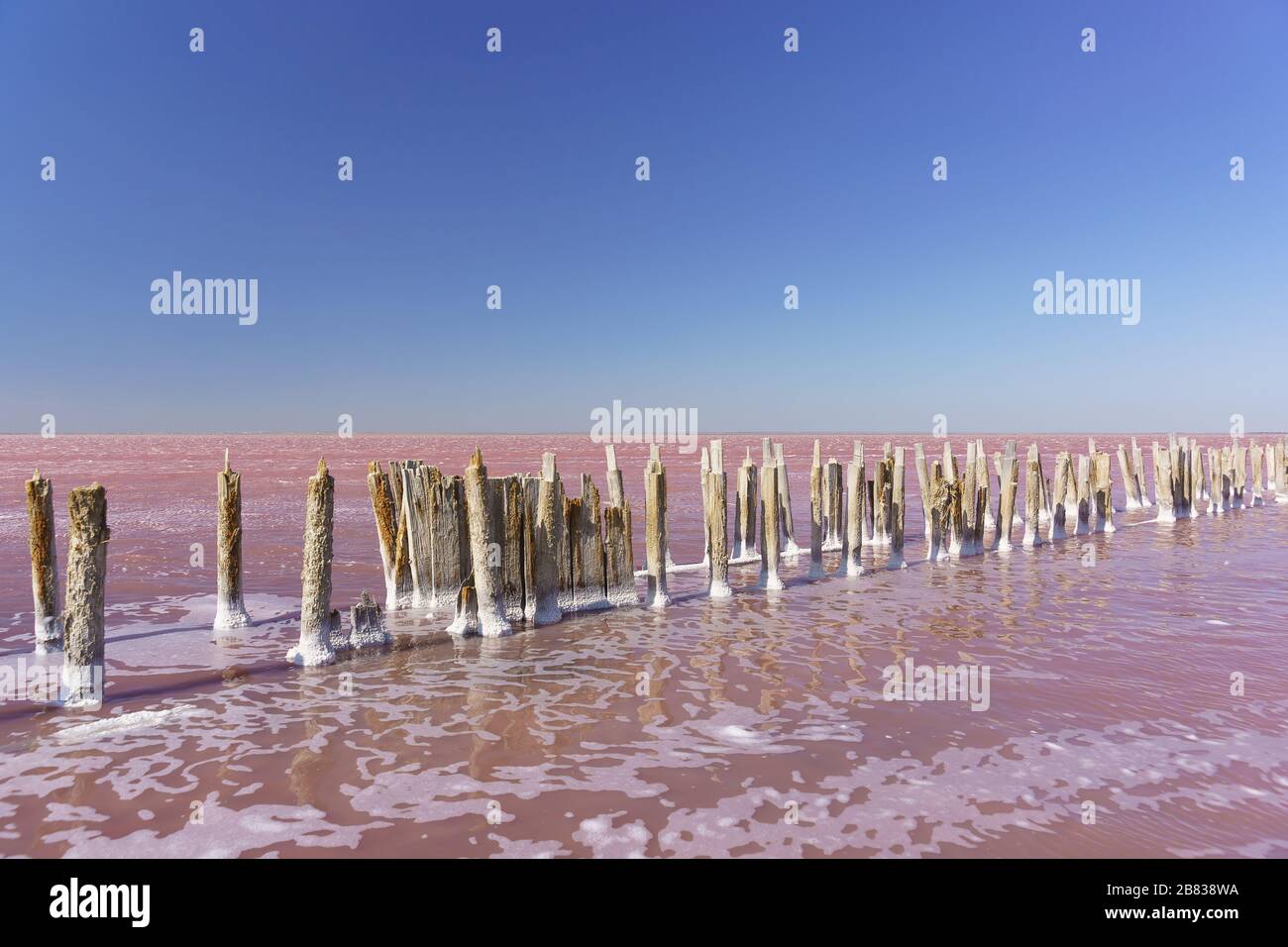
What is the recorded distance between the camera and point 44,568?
583cm

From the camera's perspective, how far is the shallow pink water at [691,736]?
3.35 m

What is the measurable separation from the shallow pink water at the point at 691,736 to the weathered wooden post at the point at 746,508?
1597mm

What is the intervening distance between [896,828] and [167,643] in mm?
6413

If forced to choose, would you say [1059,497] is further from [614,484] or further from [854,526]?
[614,484]

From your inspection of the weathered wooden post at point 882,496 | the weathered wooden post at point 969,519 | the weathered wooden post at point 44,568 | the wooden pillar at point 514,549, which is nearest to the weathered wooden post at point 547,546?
the wooden pillar at point 514,549

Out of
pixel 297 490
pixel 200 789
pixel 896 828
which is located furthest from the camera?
pixel 297 490

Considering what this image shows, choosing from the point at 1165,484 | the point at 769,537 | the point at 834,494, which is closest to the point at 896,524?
the point at 834,494

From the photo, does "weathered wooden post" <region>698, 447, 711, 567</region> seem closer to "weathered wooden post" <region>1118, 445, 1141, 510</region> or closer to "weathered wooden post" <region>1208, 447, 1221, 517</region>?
"weathered wooden post" <region>1118, 445, 1141, 510</region>

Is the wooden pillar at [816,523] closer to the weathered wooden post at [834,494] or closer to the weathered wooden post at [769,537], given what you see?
the weathered wooden post at [834,494]

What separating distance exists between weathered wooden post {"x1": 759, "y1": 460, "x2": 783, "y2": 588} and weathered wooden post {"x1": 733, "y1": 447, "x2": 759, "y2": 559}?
25 centimetres
